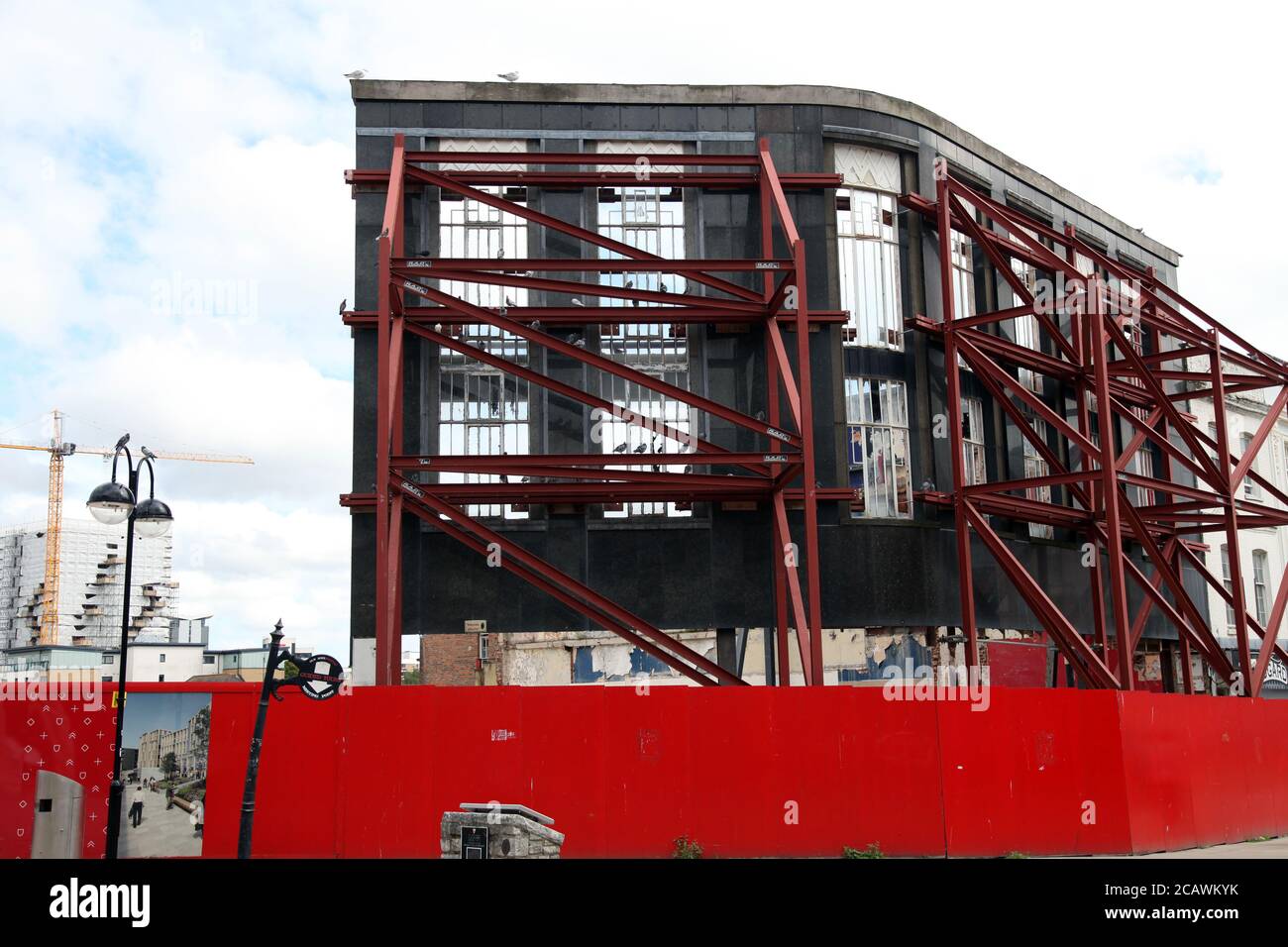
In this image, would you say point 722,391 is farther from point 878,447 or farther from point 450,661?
point 450,661

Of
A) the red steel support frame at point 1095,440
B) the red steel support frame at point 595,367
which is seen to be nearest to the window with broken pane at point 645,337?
the red steel support frame at point 595,367

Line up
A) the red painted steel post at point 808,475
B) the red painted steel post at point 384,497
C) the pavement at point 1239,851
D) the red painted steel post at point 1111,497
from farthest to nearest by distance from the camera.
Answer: the red painted steel post at point 1111,497
the red painted steel post at point 808,475
the red painted steel post at point 384,497
the pavement at point 1239,851

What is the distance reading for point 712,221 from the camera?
2725 cm

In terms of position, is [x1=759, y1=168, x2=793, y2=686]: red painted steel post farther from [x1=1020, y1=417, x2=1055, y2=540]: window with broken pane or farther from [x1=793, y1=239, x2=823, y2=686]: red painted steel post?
[x1=1020, y1=417, x2=1055, y2=540]: window with broken pane

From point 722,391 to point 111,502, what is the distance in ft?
44.8

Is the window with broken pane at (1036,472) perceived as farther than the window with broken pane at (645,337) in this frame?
Yes

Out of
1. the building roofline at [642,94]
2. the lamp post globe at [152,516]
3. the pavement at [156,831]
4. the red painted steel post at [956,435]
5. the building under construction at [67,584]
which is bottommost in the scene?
the pavement at [156,831]

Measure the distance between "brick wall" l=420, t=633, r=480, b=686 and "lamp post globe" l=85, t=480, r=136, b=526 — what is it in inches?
502

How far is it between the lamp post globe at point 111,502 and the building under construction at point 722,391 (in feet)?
20.9

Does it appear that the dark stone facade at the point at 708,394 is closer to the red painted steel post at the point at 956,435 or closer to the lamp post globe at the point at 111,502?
the red painted steel post at the point at 956,435

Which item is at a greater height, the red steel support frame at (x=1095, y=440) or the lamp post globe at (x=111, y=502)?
the red steel support frame at (x=1095, y=440)

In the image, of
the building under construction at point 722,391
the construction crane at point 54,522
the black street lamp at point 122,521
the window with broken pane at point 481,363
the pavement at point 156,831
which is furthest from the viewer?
the construction crane at point 54,522

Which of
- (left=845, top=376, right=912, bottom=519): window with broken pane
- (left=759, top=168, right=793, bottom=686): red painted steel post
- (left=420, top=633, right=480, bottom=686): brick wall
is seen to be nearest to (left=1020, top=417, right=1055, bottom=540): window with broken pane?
(left=845, top=376, right=912, bottom=519): window with broken pane

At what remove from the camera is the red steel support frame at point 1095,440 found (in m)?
25.5
